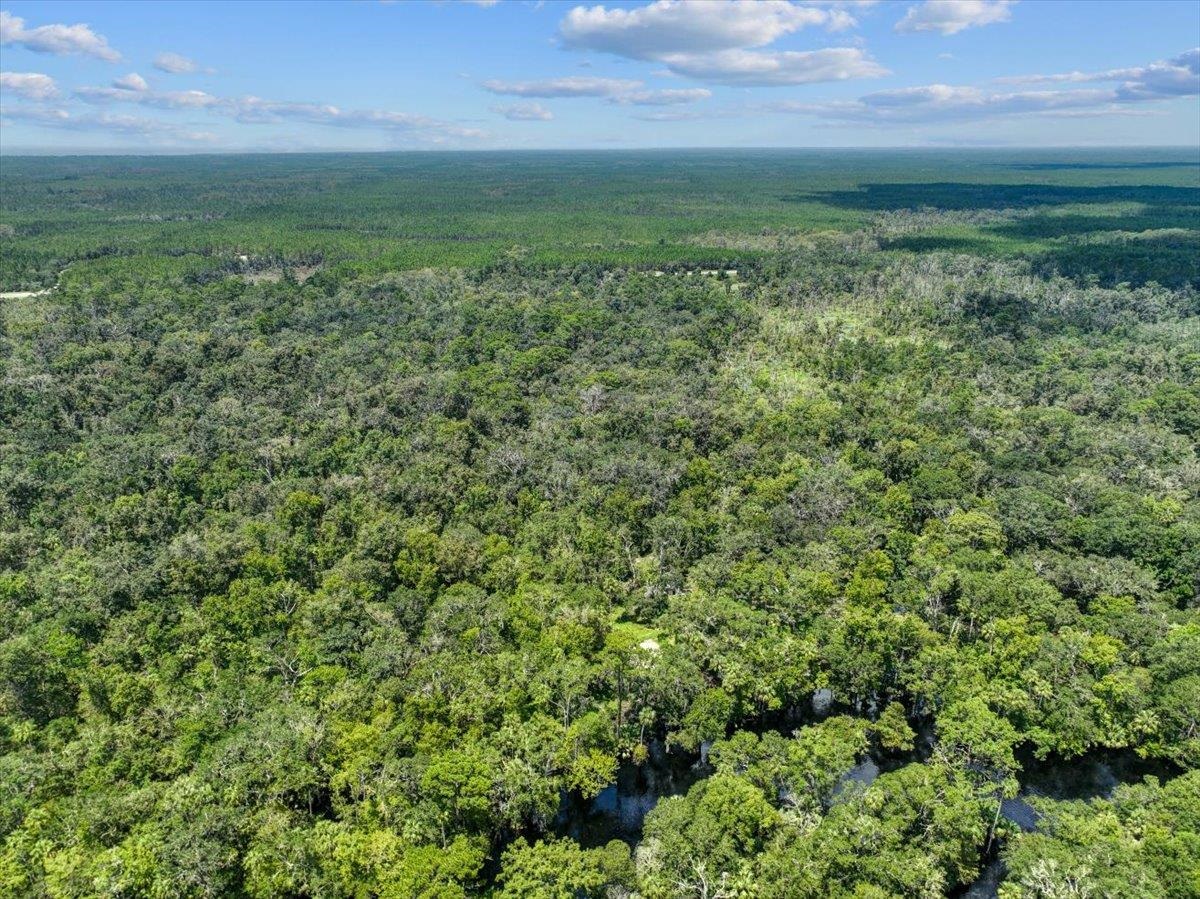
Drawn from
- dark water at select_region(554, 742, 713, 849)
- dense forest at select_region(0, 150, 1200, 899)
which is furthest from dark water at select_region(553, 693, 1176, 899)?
dense forest at select_region(0, 150, 1200, 899)

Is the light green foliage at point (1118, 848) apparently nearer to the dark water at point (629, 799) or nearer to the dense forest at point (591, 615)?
the dense forest at point (591, 615)

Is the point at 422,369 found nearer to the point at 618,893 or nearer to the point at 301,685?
the point at 301,685

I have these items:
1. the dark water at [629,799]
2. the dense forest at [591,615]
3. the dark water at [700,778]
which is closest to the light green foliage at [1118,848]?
the dense forest at [591,615]

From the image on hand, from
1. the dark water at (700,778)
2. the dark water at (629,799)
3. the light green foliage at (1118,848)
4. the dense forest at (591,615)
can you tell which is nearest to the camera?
the light green foliage at (1118,848)

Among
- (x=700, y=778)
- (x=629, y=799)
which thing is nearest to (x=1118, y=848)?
(x=700, y=778)

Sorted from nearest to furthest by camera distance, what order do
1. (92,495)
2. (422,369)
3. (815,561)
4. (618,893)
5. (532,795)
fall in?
(618,893) → (532,795) → (815,561) → (92,495) → (422,369)

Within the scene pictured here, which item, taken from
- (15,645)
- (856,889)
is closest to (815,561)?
(856,889)

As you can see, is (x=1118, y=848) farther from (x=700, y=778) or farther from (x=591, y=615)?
(x=591, y=615)

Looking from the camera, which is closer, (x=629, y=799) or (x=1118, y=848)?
(x=1118, y=848)
